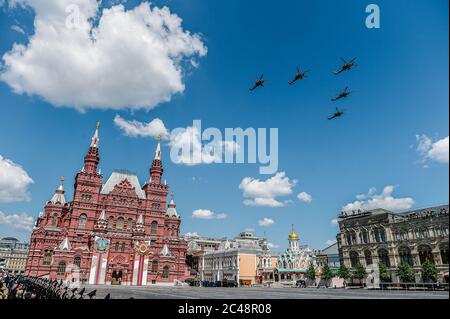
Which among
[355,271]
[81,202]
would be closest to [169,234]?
[81,202]

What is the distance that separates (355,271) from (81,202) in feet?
203

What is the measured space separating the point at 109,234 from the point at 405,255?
6007 centimetres

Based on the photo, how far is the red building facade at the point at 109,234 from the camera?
58375 millimetres

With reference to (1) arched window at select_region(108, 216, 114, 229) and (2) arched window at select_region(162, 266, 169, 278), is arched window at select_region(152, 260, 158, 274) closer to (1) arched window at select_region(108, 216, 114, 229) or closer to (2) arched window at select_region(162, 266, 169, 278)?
(2) arched window at select_region(162, 266, 169, 278)

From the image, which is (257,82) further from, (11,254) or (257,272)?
(11,254)

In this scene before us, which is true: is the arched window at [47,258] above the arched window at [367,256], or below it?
above

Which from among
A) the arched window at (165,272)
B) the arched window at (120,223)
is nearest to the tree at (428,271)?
the arched window at (165,272)

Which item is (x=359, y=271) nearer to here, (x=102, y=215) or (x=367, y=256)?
(x=367, y=256)

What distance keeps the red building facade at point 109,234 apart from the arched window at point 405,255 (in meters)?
56.7

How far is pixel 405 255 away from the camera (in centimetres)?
1000

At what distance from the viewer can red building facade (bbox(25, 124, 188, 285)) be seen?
192 feet

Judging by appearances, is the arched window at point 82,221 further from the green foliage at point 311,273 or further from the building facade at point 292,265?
the green foliage at point 311,273

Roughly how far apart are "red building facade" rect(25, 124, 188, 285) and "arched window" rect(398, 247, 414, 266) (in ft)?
186
